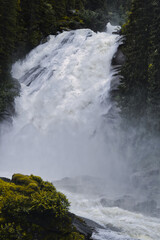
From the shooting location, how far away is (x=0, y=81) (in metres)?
29.9

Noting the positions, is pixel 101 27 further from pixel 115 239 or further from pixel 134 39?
pixel 115 239

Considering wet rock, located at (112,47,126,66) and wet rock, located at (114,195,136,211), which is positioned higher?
wet rock, located at (112,47,126,66)

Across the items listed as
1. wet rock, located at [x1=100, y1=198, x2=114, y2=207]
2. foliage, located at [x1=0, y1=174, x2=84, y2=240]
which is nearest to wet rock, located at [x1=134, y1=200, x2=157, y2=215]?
wet rock, located at [x1=100, y1=198, x2=114, y2=207]

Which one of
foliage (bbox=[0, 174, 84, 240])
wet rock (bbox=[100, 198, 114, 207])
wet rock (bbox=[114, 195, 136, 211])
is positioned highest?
wet rock (bbox=[114, 195, 136, 211])

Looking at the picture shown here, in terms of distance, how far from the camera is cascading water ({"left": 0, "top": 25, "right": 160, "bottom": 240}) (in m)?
21.8

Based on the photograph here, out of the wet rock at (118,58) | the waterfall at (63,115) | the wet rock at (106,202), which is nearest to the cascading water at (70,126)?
the waterfall at (63,115)

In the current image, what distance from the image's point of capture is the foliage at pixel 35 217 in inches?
266

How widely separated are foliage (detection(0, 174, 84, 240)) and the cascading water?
6.86 metres

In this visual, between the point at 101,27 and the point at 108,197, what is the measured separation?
3737 cm

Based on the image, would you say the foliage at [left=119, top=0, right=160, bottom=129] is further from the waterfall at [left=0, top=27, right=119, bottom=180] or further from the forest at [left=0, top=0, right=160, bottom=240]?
the waterfall at [left=0, top=27, right=119, bottom=180]

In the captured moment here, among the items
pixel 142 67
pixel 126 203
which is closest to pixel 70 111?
pixel 142 67

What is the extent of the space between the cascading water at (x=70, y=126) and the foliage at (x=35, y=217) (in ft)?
22.5

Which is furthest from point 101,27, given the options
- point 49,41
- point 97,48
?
point 97,48

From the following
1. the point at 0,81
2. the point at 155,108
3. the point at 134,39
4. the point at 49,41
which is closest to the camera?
the point at 155,108
